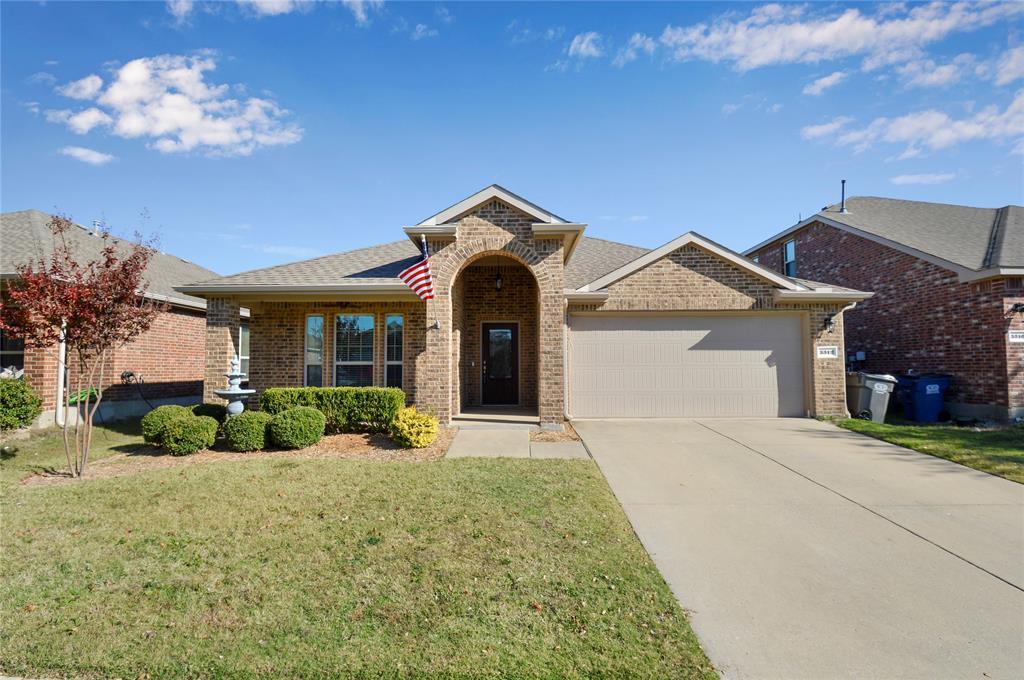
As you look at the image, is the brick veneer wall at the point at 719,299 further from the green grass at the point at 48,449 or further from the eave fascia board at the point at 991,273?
the green grass at the point at 48,449

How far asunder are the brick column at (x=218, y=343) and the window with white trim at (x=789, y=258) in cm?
1818

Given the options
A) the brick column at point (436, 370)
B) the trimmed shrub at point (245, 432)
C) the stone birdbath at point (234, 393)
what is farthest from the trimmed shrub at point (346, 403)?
the trimmed shrub at point (245, 432)

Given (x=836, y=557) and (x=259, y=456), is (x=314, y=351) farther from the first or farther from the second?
(x=836, y=557)

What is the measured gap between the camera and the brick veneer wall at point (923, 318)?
10905 millimetres

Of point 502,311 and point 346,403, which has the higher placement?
point 502,311

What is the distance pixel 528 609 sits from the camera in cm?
328

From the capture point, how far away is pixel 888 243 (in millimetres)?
13617

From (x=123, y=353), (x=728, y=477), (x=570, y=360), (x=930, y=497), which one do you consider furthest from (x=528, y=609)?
(x=123, y=353)

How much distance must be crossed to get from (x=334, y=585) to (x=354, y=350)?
27.6 ft

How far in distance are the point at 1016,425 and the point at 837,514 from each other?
8997 mm

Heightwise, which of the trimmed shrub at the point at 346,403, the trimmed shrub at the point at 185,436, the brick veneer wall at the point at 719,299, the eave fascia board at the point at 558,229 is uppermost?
the eave fascia board at the point at 558,229

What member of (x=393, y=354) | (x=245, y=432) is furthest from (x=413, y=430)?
(x=393, y=354)

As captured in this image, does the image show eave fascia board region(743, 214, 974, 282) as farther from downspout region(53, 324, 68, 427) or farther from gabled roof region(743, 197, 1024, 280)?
downspout region(53, 324, 68, 427)

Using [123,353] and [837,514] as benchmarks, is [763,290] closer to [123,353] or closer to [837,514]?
[837,514]
